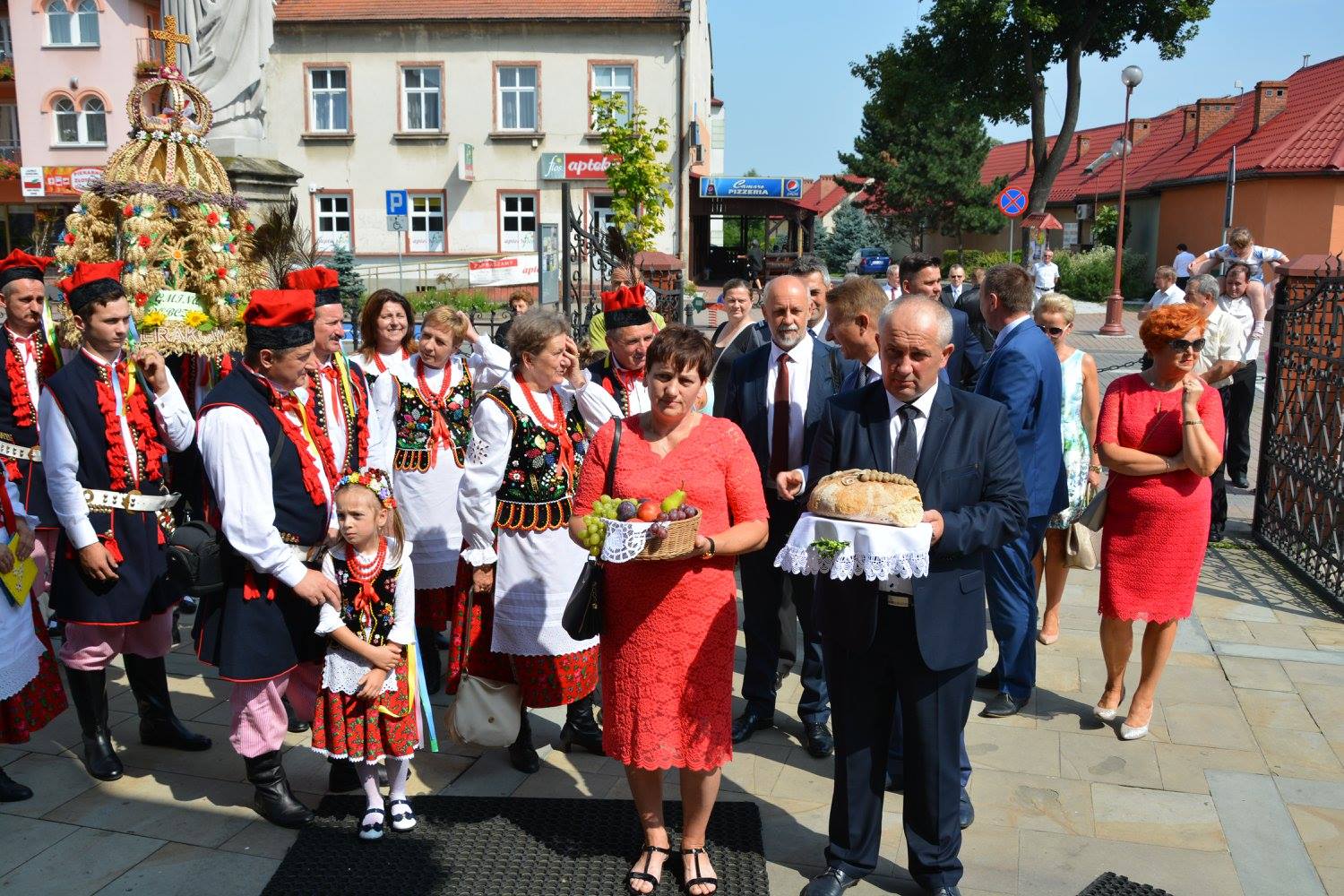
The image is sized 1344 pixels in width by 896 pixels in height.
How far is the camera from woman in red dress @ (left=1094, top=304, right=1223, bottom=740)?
493cm

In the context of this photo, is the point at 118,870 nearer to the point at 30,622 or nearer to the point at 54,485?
the point at 30,622

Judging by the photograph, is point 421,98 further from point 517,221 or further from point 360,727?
point 360,727

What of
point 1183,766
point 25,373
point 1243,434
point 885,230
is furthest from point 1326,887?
point 885,230

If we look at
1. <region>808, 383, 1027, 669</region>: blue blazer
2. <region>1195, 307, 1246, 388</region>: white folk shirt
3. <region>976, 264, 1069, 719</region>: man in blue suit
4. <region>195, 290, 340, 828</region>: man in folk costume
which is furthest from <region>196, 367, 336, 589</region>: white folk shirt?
<region>1195, 307, 1246, 388</region>: white folk shirt

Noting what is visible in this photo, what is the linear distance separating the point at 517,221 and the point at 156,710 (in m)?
28.7

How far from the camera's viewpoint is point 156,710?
507cm

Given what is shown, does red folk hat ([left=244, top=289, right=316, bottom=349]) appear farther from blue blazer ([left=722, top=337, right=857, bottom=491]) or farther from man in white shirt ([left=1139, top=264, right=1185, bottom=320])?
man in white shirt ([left=1139, top=264, right=1185, bottom=320])

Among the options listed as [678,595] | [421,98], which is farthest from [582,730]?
[421,98]

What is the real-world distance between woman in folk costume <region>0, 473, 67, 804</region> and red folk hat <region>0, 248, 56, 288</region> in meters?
1.12

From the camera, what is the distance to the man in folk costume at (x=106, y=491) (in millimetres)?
4441

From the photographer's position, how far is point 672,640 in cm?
374

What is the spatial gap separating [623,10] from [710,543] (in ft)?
99.2

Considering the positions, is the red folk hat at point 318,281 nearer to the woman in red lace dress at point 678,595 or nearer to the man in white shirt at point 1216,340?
the woman in red lace dress at point 678,595

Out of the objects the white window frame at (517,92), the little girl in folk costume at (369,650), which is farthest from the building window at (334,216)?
the little girl in folk costume at (369,650)
